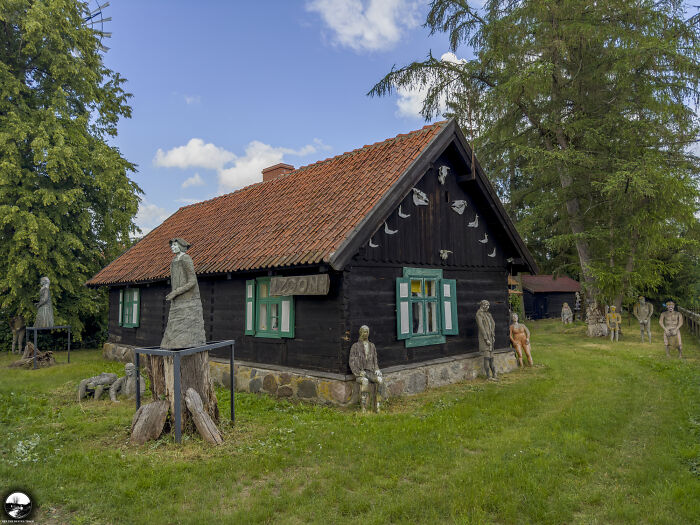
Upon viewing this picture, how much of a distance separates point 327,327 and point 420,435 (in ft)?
9.37

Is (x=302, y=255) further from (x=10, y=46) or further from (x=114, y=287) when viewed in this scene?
(x=10, y=46)

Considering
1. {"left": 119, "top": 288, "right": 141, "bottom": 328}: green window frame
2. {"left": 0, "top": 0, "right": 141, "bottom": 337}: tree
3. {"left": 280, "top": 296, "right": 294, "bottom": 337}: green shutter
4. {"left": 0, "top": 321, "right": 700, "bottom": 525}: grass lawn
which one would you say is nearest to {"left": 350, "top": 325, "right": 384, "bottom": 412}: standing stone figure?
{"left": 0, "top": 321, "right": 700, "bottom": 525}: grass lawn

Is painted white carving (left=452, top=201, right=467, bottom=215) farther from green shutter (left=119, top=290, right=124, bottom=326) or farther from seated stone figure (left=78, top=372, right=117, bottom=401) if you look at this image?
green shutter (left=119, top=290, right=124, bottom=326)

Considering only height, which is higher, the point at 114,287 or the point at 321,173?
the point at 321,173

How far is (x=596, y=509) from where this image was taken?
169 inches

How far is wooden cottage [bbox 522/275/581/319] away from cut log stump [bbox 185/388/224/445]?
31.4 meters

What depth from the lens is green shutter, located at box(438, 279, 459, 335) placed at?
10570 mm

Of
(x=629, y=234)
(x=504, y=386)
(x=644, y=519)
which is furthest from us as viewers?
(x=629, y=234)

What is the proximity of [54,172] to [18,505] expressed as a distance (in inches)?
562

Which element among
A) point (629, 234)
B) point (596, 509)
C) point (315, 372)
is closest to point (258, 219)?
point (315, 372)

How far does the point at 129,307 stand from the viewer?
48.8 ft

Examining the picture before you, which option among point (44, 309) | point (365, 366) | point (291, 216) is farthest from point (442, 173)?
point (44, 309)

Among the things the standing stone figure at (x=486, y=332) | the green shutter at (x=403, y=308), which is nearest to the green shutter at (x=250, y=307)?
the green shutter at (x=403, y=308)

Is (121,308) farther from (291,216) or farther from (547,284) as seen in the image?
(547,284)
